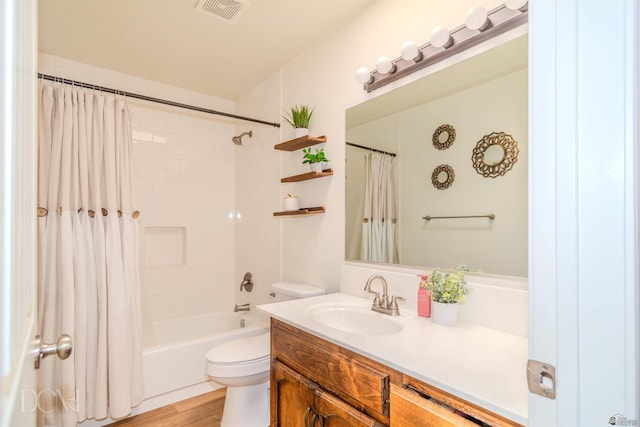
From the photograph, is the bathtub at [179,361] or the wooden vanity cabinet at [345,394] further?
the bathtub at [179,361]

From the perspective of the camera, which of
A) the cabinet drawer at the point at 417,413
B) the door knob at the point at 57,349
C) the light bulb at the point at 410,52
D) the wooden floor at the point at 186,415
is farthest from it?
the wooden floor at the point at 186,415

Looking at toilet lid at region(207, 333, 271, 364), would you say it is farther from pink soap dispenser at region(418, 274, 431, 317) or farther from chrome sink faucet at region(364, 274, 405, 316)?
pink soap dispenser at region(418, 274, 431, 317)

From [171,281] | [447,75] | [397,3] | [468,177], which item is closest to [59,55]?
[171,281]

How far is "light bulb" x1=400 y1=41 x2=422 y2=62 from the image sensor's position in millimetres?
1527

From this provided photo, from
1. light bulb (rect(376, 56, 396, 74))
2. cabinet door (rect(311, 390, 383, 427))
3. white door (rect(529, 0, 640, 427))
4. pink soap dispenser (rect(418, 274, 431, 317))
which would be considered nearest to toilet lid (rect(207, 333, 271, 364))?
cabinet door (rect(311, 390, 383, 427))

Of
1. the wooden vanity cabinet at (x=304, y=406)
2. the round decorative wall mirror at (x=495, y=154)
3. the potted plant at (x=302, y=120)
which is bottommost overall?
the wooden vanity cabinet at (x=304, y=406)

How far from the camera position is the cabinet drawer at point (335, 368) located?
1013mm

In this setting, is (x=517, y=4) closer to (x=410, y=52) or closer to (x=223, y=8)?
(x=410, y=52)

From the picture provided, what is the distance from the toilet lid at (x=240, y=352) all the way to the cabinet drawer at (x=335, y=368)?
40 cm

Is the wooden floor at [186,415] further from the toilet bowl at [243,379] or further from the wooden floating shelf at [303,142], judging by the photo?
the wooden floating shelf at [303,142]

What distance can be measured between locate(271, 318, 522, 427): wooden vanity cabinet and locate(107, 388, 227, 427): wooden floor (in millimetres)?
893

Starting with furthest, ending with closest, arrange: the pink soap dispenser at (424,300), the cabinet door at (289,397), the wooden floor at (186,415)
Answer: the wooden floor at (186,415) → the pink soap dispenser at (424,300) → the cabinet door at (289,397)

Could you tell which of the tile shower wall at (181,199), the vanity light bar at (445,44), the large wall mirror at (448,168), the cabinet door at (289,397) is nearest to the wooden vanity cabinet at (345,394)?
the cabinet door at (289,397)

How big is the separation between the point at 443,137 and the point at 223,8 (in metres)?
1.45
